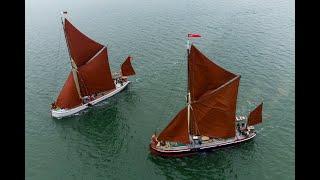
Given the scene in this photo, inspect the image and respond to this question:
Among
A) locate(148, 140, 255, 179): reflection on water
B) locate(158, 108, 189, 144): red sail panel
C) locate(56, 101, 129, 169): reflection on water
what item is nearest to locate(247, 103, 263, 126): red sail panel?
locate(148, 140, 255, 179): reflection on water

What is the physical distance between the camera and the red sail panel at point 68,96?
56594mm

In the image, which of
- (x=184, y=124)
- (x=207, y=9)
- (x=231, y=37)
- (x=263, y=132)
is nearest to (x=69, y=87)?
(x=184, y=124)

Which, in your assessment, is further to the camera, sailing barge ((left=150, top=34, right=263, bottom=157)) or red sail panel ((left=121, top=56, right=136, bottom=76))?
red sail panel ((left=121, top=56, right=136, bottom=76))

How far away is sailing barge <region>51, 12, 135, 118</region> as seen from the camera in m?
56.6

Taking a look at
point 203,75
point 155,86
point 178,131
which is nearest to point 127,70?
point 155,86

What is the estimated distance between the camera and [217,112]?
46844 millimetres

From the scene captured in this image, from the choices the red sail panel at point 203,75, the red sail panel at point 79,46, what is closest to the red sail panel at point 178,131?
the red sail panel at point 203,75

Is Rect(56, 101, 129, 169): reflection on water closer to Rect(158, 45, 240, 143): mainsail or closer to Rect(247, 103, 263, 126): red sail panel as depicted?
Rect(158, 45, 240, 143): mainsail

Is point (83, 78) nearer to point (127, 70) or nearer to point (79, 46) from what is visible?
point (79, 46)

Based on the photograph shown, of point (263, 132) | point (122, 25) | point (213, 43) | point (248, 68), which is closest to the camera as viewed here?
point (263, 132)

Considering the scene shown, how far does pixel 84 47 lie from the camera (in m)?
58.0

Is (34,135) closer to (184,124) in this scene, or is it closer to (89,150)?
(89,150)
